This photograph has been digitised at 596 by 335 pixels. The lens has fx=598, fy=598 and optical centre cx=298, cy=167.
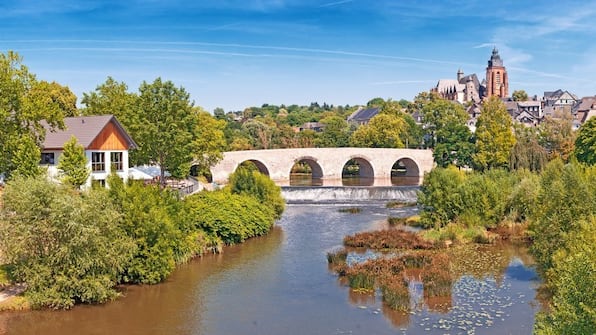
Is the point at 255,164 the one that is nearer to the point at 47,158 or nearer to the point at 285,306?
the point at 47,158

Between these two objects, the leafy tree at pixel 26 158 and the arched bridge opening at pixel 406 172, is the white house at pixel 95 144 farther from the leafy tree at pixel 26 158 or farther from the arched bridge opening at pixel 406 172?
the arched bridge opening at pixel 406 172

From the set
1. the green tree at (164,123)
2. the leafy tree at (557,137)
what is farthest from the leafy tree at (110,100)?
the leafy tree at (557,137)

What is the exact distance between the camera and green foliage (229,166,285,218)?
106ft

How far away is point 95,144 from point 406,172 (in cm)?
4836

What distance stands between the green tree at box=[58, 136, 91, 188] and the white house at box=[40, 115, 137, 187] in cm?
167

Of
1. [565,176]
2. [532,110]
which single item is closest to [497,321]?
[565,176]

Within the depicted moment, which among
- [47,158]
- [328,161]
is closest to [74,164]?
[47,158]

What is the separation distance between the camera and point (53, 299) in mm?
17547

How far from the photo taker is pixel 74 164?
1116 inches

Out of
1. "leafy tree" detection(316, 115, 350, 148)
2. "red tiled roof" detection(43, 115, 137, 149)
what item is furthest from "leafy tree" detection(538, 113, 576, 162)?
"red tiled roof" detection(43, 115, 137, 149)

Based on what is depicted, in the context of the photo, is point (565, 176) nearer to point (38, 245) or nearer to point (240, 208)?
point (240, 208)

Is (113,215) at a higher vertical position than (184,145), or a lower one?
lower

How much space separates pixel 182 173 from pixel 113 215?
18177 millimetres

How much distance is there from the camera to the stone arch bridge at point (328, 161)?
59.0 meters
